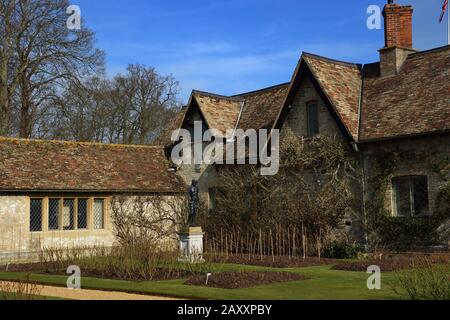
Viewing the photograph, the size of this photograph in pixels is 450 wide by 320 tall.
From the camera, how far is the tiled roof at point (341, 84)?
23253 millimetres

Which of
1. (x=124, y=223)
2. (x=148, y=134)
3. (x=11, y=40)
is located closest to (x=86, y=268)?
(x=124, y=223)

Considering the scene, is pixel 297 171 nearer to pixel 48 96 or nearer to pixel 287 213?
pixel 287 213

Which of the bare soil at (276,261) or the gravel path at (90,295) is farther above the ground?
the bare soil at (276,261)

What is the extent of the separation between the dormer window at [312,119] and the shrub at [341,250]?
5166 mm

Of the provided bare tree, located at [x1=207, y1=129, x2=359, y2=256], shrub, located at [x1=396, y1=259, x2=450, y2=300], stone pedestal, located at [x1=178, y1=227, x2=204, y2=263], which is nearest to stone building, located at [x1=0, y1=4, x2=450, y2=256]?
bare tree, located at [x1=207, y1=129, x2=359, y2=256]

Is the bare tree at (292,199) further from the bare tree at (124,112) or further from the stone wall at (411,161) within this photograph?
the bare tree at (124,112)

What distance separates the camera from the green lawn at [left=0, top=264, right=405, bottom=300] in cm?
1220

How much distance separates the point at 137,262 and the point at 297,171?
9.87 meters

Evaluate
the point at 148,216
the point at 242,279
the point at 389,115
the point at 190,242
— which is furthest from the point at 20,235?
the point at 389,115

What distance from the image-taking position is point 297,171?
80.5 ft

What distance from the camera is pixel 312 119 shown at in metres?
24.9

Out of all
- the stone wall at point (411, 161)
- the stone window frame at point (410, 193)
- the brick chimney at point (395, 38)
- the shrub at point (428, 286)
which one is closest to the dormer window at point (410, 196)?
the stone window frame at point (410, 193)

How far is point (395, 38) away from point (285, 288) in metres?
15.1

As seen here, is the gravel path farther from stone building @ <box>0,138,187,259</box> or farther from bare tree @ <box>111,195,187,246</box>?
bare tree @ <box>111,195,187,246</box>
